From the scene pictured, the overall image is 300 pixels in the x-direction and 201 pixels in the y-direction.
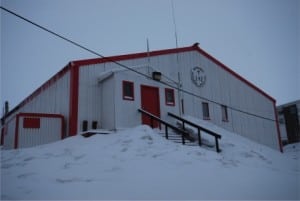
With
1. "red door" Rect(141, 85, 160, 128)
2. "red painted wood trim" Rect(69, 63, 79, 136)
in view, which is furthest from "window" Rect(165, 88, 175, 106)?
"red painted wood trim" Rect(69, 63, 79, 136)

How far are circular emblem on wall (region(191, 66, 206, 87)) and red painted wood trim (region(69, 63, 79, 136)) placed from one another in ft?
28.5

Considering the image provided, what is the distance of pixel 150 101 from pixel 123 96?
184 cm

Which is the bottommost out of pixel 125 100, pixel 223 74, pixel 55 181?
pixel 55 181

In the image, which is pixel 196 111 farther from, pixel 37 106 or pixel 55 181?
pixel 55 181

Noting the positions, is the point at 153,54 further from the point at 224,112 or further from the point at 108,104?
the point at 224,112

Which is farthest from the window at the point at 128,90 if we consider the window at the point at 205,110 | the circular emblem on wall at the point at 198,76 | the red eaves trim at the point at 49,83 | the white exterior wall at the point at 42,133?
the window at the point at 205,110

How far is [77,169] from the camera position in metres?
6.32

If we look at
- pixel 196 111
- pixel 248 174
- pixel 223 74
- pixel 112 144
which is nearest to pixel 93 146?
pixel 112 144

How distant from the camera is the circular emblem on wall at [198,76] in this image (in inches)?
681

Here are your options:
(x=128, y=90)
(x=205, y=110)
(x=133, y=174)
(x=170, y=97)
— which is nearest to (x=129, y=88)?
(x=128, y=90)

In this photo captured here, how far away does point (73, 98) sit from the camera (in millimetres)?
11141

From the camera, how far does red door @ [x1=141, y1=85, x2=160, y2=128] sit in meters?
12.4

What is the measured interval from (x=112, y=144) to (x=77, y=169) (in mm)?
2682

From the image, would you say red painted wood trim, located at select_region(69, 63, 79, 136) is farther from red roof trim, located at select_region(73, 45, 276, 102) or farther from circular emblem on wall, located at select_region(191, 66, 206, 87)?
circular emblem on wall, located at select_region(191, 66, 206, 87)
